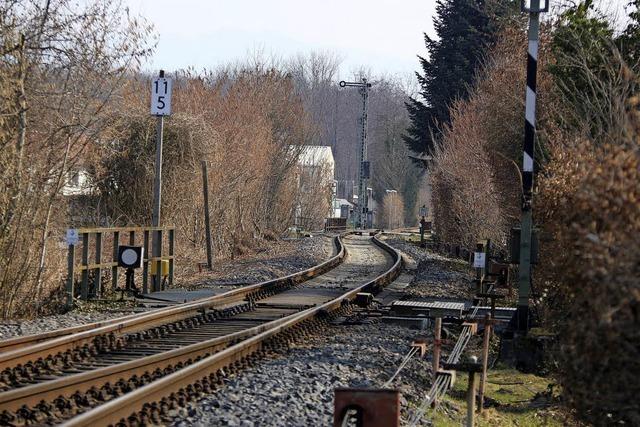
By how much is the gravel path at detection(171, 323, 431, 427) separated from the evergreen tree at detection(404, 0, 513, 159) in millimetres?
31276

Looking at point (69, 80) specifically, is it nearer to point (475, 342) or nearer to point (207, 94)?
point (475, 342)

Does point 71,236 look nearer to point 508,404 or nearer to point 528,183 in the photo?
point 528,183

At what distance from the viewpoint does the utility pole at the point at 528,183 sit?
1281cm

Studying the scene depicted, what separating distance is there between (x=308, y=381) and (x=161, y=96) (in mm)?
11479

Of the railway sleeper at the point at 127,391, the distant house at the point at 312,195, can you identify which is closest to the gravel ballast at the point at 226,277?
the railway sleeper at the point at 127,391

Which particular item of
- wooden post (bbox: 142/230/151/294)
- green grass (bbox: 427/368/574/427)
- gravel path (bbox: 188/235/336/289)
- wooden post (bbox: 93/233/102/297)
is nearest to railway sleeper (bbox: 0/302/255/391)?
wooden post (bbox: 93/233/102/297)

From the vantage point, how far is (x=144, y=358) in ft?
31.5

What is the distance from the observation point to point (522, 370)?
12.4 metres

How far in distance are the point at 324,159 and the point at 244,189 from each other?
98.4ft

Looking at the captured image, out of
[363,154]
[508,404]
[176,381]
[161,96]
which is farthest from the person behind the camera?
[363,154]

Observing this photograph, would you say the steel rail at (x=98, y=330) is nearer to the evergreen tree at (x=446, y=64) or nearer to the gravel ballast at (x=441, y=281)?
the gravel ballast at (x=441, y=281)

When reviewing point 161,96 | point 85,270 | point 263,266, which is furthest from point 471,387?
point 263,266

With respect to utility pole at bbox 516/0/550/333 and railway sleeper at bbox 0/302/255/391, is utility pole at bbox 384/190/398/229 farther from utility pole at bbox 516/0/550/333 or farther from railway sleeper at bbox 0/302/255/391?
utility pole at bbox 516/0/550/333

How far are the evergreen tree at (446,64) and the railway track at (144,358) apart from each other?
90.9 feet
